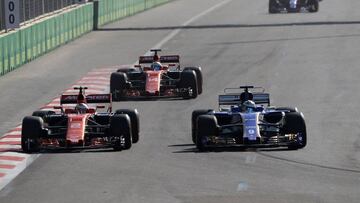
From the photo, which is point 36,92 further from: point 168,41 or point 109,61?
point 168,41

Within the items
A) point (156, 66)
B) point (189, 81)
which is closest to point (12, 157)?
point (156, 66)

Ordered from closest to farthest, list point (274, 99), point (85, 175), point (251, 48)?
point (85, 175) → point (274, 99) → point (251, 48)

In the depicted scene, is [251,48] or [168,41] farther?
[168,41]

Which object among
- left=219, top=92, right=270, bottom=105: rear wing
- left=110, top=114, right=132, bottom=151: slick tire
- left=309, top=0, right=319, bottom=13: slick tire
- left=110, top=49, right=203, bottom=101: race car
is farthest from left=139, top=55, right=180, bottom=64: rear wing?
left=309, top=0, right=319, bottom=13: slick tire

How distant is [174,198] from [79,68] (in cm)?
2533

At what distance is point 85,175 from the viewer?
75.2 feet

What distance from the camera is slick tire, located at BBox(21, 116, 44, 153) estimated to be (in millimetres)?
25328

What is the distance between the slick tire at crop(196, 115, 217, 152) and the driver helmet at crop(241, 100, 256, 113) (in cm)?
96

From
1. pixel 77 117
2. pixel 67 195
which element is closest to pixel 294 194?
pixel 67 195

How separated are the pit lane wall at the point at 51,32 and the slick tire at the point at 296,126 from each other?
1870 centimetres

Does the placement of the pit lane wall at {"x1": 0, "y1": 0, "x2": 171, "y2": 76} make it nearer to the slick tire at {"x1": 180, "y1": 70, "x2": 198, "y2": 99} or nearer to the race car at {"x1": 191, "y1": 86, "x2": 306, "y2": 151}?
the slick tire at {"x1": 180, "y1": 70, "x2": 198, "y2": 99}

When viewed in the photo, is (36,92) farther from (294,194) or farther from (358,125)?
(294,194)

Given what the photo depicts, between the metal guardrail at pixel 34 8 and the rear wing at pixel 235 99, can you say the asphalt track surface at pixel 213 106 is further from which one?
the metal guardrail at pixel 34 8

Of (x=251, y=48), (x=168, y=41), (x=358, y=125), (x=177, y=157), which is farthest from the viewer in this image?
(x=168, y=41)
